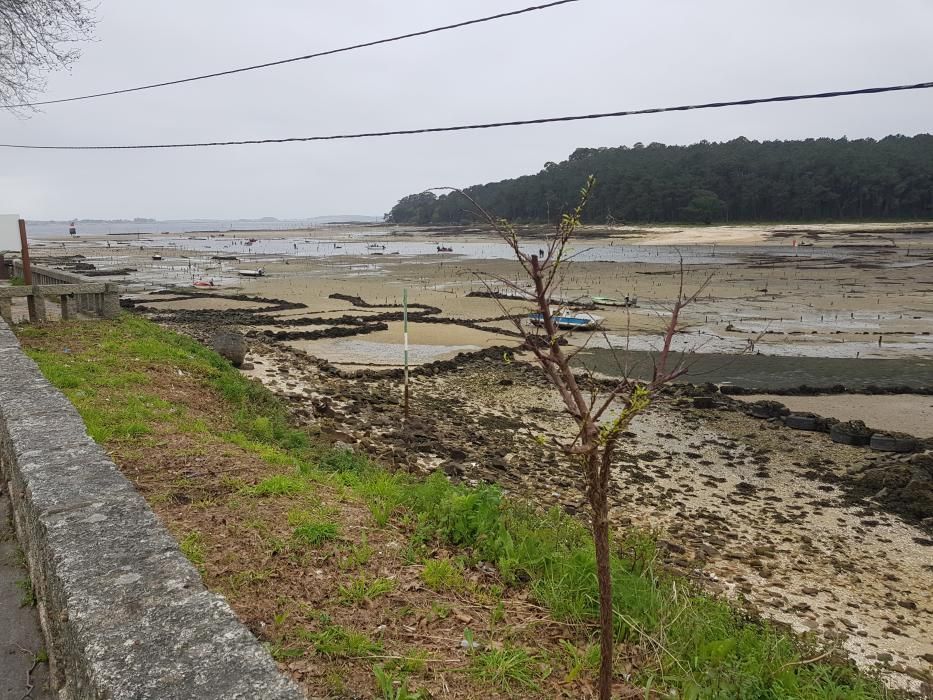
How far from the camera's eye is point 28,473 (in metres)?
3.44

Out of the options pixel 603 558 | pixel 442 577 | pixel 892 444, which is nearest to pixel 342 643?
pixel 442 577

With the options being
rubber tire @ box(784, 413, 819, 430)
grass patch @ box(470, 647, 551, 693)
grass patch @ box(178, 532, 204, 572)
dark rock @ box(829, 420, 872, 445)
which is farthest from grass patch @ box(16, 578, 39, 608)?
rubber tire @ box(784, 413, 819, 430)

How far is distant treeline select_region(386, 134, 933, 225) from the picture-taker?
87.4 meters

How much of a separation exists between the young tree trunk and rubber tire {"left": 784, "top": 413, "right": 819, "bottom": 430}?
11874mm

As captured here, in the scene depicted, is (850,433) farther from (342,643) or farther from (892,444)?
(342,643)

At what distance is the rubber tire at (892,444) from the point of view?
11.4 meters

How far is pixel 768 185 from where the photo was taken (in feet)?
307

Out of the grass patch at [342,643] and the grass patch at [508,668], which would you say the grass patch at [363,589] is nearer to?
the grass patch at [342,643]

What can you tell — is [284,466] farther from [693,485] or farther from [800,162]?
[800,162]

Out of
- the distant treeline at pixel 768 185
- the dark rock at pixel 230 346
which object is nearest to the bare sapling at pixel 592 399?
the dark rock at pixel 230 346

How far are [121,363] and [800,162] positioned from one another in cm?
10903

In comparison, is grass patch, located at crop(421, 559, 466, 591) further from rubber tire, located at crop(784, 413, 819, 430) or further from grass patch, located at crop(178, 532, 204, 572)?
rubber tire, located at crop(784, 413, 819, 430)

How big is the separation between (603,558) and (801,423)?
478 inches

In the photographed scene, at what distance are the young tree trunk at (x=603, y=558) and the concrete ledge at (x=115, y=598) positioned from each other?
1.21m
